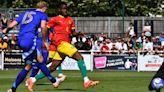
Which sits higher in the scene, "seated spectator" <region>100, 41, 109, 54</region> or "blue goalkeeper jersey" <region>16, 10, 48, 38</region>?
"blue goalkeeper jersey" <region>16, 10, 48, 38</region>

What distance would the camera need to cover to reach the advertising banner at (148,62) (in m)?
31.4

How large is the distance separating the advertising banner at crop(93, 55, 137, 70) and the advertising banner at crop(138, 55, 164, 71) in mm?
321

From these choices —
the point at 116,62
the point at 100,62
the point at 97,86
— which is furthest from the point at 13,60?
the point at 97,86

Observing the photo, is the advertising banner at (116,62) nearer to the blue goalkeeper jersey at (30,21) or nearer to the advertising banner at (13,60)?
the advertising banner at (13,60)

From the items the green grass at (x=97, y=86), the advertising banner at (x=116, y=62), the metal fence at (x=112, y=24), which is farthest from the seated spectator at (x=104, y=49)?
the green grass at (x=97, y=86)

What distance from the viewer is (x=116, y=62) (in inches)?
1252

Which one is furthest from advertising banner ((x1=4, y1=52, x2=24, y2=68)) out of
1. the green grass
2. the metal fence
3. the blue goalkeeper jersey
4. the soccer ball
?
the soccer ball

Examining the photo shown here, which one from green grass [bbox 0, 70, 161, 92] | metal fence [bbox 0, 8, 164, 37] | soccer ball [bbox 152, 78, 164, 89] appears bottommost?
metal fence [bbox 0, 8, 164, 37]

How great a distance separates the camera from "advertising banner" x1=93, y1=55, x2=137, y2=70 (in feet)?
104

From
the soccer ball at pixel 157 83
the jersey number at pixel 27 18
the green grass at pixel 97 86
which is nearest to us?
the soccer ball at pixel 157 83

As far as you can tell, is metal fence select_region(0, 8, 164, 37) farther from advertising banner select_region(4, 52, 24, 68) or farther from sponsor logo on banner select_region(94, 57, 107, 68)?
sponsor logo on banner select_region(94, 57, 107, 68)

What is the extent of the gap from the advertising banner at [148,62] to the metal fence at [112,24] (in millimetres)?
7223

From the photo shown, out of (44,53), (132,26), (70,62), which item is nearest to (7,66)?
(70,62)

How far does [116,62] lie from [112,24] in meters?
8.51
